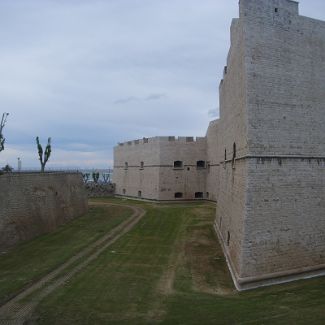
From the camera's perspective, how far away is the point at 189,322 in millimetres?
10500

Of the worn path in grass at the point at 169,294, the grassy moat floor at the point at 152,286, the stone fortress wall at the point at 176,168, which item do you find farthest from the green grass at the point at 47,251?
the stone fortress wall at the point at 176,168

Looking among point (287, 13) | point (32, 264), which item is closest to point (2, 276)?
point (32, 264)

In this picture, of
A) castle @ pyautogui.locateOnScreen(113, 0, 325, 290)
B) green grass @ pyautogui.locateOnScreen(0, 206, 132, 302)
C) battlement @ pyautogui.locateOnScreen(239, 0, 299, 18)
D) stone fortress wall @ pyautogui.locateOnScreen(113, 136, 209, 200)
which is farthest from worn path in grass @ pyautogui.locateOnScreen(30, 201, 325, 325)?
stone fortress wall @ pyautogui.locateOnScreen(113, 136, 209, 200)

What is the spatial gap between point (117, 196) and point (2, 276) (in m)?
31.1

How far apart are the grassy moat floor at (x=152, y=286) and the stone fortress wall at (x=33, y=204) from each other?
2.73 ft

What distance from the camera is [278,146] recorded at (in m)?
14.6

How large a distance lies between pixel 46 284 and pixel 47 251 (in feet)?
17.1

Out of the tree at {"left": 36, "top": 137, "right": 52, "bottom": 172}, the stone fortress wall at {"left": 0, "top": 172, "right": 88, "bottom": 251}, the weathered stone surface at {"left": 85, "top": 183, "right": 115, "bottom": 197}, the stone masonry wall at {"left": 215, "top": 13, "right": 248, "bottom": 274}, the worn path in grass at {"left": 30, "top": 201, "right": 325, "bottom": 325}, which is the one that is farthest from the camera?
the weathered stone surface at {"left": 85, "top": 183, "right": 115, "bottom": 197}

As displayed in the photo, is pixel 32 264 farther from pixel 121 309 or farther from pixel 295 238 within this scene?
pixel 295 238

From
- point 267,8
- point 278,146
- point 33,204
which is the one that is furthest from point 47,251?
point 267,8

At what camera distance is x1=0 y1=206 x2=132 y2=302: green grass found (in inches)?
577

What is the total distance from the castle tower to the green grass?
23.8 ft

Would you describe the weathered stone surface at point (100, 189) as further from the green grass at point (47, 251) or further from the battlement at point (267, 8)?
the battlement at point (267, 8)

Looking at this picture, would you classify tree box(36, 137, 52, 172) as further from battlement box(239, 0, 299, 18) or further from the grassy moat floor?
battlement box(239, 0, 299, 18)
